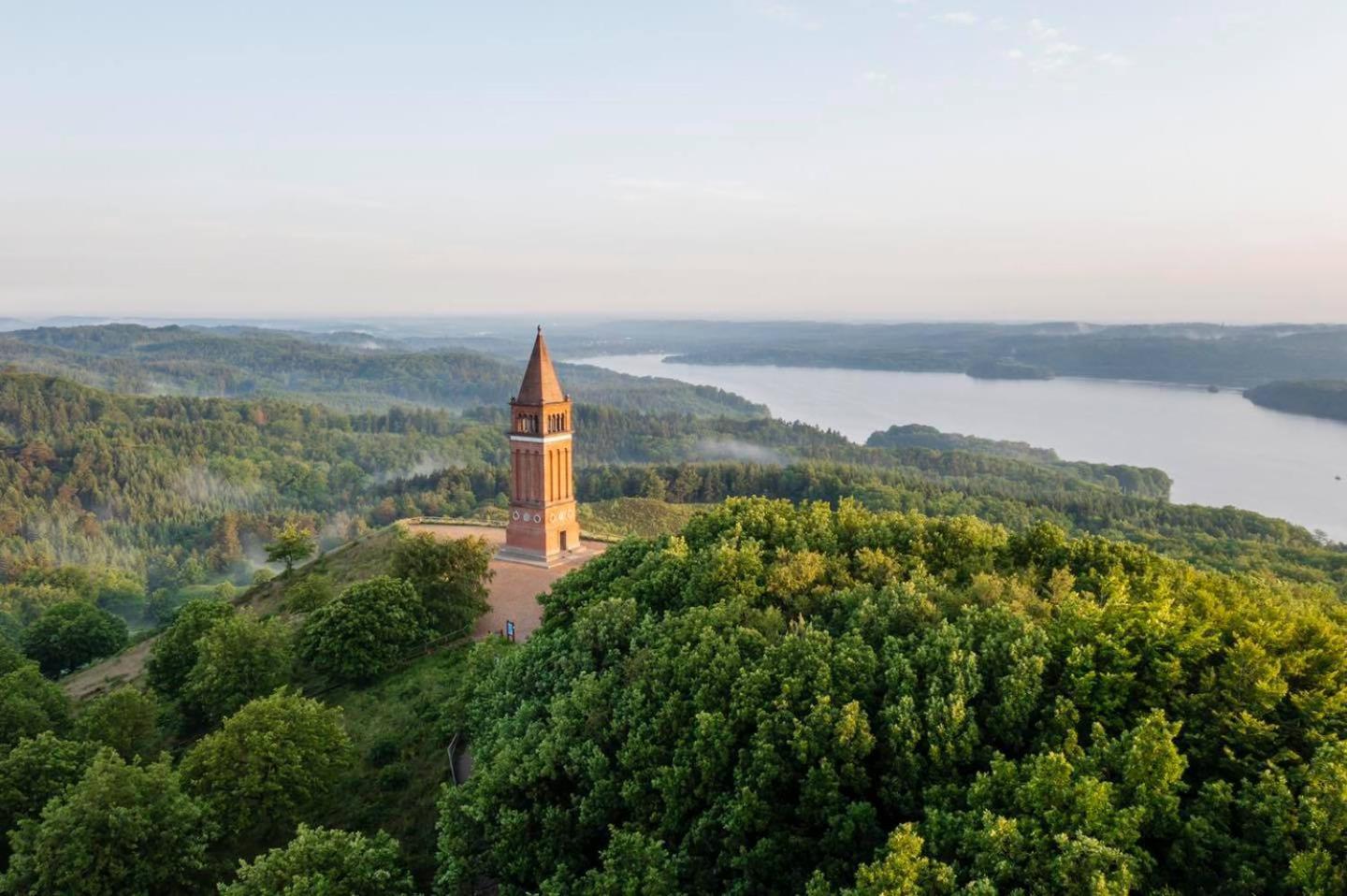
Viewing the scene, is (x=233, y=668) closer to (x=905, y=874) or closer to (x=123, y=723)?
(x=123, y=723)

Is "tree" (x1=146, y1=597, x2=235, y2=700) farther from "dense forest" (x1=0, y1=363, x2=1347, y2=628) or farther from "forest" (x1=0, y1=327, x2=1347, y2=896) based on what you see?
"dense forest" (x1=0, y1=363, x2=1347, y2=628)

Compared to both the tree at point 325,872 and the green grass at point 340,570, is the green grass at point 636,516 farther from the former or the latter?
the tree at point 325,872

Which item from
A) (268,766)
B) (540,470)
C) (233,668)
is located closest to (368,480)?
(540,470)

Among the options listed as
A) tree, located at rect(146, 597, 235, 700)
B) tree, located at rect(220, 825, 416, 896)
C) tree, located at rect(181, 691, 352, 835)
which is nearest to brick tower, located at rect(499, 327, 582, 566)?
tree, located at rect(146, 597, 235, 700)

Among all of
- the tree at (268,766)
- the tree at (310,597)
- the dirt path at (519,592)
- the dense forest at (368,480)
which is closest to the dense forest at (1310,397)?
the dense forest at (368,480)

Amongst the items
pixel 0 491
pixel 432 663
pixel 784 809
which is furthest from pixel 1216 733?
pixel 0 491

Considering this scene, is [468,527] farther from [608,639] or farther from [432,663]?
[608,639]

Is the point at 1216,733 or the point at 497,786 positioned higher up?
the point at 1216,733
